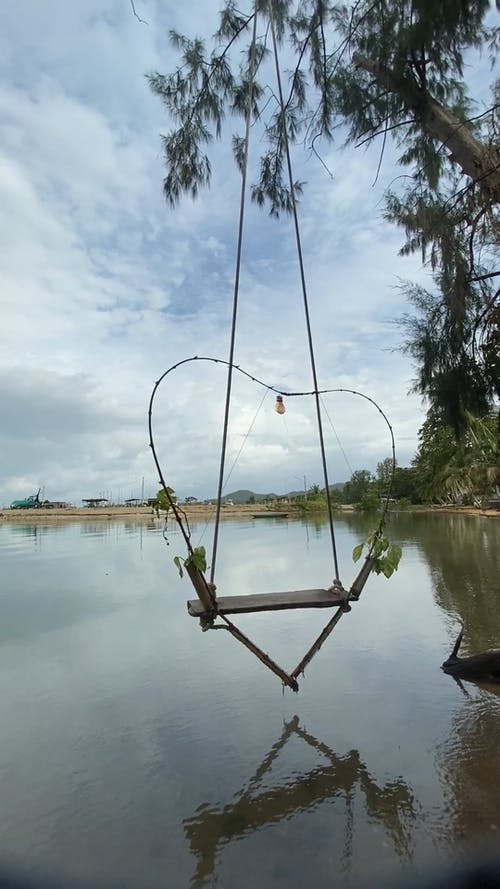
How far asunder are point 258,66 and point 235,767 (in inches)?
209

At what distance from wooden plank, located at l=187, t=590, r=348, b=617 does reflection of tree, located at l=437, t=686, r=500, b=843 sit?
1.20 meters

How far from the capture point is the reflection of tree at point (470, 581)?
6.50 m

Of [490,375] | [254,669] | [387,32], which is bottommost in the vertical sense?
[254,669]

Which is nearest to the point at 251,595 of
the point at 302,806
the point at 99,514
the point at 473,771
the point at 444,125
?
the point at 302,806

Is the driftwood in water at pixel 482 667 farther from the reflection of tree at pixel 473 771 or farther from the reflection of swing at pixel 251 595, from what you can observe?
the reflection of swing at pixel 251 595

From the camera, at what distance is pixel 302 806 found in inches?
117

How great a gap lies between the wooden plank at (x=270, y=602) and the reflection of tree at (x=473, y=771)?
120cm

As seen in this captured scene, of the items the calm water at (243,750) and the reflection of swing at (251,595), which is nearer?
the calm water at (243,750)

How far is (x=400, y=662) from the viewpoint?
554 centimetres

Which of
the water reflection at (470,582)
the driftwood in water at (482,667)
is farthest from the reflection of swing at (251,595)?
the water reflection at (470,582)

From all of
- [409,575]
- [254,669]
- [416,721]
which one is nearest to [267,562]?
[409,575]

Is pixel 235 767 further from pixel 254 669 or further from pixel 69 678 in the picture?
pixel 69 678

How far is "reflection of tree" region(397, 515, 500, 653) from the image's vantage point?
6504 millimetres

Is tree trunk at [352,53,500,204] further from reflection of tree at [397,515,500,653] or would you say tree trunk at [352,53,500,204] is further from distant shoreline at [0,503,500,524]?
distant shoreline at [0,503,500,524]
